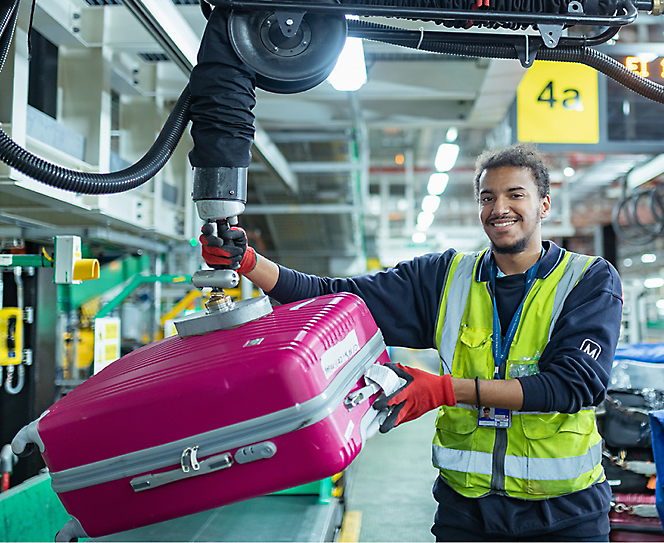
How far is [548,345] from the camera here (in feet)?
5.33

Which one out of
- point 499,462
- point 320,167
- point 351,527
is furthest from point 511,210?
point 320,167

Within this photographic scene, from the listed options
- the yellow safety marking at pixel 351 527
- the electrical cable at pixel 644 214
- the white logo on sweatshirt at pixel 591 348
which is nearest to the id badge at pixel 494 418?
the white logo on sweatshirt at pixel 591 348

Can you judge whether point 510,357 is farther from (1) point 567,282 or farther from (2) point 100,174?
(2) point 100,174

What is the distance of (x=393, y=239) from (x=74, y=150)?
13.2 meters

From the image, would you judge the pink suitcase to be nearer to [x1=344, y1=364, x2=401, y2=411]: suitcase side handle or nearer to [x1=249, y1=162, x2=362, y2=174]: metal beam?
[x1=344, y1=364, x2=401, y2=411]: suitcase side handle

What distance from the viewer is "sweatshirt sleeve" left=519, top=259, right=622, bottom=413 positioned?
148 cm

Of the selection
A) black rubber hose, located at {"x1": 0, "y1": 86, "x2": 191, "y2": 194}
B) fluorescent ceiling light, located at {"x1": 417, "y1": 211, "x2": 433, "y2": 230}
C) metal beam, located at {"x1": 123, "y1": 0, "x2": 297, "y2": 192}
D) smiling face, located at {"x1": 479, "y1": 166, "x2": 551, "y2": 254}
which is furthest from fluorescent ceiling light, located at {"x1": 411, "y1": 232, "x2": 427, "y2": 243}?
black rubber hose, located at {"x1": 0, "y1": 86, "x2": 191, "y2": 194}

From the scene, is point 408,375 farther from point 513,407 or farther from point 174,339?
point 174,339

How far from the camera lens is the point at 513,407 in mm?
1503

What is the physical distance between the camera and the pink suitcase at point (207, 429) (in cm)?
109

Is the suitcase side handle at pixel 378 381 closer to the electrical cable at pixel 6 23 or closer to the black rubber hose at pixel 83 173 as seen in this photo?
the black rubber hose at pixel 83 173

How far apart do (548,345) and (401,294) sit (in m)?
0.49

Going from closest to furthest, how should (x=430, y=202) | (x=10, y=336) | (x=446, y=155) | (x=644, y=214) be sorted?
1. (x=10, y=336)
2. (x=446, y=155)
3. (x=644, y=214)
4. (x=430, y=202)

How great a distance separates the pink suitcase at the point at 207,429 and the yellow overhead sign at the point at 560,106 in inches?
138
